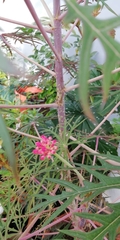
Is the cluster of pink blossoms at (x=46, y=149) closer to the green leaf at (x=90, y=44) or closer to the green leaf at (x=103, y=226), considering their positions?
the green leaf at (x=103, y=226)

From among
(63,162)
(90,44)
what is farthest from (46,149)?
(90,44)

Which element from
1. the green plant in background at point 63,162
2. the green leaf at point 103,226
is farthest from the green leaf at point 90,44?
the green leaf at point 103,226

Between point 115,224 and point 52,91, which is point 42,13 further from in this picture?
point 115,224

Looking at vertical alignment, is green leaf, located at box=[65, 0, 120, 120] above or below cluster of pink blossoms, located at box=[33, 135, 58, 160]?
above

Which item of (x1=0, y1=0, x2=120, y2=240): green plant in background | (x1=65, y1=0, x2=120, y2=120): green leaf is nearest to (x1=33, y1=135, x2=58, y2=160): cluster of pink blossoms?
(x1=0, y1=0, x2=120, y2=240): green plant in background

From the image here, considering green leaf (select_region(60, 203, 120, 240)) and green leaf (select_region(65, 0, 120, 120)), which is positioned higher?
green leaf (select_region(65, 0, 120, 120))

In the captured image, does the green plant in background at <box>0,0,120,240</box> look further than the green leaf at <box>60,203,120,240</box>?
No

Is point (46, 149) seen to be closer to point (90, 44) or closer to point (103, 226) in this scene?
point (103, 226)

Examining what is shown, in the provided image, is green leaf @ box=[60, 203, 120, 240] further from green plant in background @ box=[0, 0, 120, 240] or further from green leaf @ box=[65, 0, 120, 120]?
green leaf @ box=[65, 0, 120, 120]

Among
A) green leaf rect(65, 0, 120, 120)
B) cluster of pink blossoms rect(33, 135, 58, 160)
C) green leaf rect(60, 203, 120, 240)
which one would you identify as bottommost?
green leaf rect(60, 203, 120, 240)
